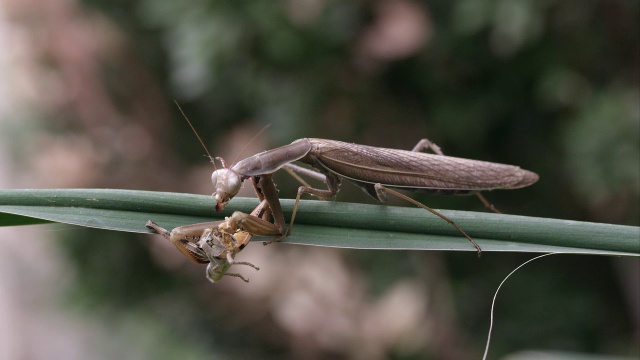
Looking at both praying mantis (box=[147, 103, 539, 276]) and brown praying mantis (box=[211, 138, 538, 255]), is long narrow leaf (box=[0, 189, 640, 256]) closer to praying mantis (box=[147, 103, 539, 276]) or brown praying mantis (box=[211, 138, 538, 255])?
praying mantis (box=[147, 103, 539, 276])

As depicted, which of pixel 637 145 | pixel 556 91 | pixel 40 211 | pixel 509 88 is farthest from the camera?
pixel 509 88

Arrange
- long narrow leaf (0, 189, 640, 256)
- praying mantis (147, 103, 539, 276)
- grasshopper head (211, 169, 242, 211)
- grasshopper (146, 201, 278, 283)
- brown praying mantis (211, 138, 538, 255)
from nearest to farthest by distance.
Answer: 1. long narrow leaf (0, 189, 640, 256)
2. grasshopper (146, 201, 278, 283)
3. grasshopper head (211, 169, 242, 211)
4. praying mantis (147, 103, 539, 276)
5. brown praying mantis (211, 138, 538, 255)

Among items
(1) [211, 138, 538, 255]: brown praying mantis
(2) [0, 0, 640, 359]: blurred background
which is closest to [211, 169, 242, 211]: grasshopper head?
(1) [211, 138, 538, 255]: brown praying mantis

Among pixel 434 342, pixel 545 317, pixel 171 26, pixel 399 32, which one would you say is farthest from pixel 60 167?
pixel 545 317

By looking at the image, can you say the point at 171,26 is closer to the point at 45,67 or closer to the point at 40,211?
the point at 45,67

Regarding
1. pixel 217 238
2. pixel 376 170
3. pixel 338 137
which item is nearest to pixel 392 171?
pixel 376 170

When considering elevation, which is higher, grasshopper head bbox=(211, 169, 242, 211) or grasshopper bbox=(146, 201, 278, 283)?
grasshopper head bbox=(211, 169, 242, 211)

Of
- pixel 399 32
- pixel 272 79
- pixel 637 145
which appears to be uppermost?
pixel 272 79
